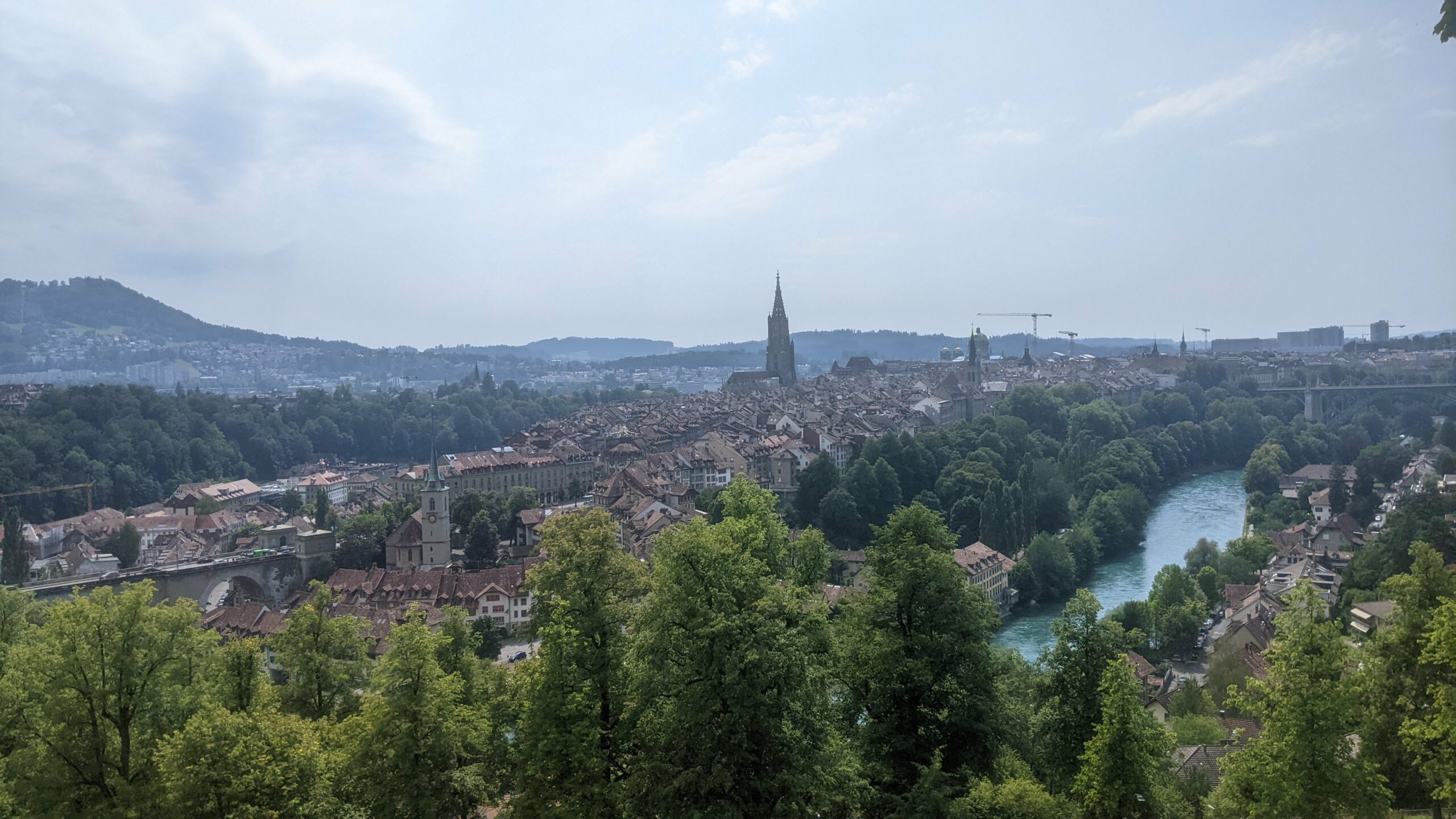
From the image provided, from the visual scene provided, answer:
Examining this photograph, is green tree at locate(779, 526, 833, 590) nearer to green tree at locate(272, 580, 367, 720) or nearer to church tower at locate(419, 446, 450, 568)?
green tree at locate(272, 580, 367, 720)

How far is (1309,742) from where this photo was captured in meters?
9.44

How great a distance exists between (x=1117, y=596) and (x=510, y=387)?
9019 cm

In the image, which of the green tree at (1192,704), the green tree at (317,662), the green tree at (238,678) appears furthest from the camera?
the green tree at (1192,704)

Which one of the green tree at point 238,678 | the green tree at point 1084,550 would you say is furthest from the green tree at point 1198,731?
the green tree at point 1084,550

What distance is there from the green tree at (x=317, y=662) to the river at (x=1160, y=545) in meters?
18.1

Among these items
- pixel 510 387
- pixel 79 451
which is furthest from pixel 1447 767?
pixel 510 387

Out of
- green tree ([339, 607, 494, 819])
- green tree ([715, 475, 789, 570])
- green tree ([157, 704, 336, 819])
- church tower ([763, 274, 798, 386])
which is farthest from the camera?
church tower ([763, 274, 798, 386])

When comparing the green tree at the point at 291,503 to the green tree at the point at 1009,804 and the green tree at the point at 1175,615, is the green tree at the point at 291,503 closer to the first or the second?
the green tree at the point at 1175,615

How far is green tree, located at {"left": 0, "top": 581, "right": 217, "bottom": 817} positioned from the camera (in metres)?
10.0

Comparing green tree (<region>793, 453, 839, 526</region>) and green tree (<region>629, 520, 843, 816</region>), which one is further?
green tree (<region>793, 453, 839, 526</region>)

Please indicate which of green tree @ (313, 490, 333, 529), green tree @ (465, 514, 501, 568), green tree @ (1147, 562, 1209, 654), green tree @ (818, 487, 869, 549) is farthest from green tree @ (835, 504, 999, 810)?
green tree @ (313, 490, 333, 529)

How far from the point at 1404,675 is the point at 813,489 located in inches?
1273

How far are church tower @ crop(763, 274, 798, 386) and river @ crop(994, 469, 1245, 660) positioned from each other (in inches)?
2270

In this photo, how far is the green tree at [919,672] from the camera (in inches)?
448
